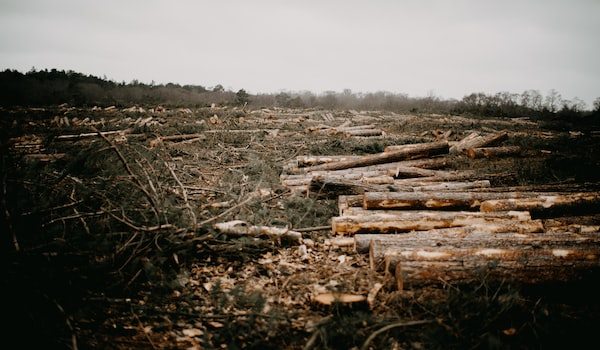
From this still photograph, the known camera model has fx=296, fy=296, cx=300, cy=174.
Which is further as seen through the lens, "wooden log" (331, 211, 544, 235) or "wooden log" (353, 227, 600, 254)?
"wooden log" (331, 211, 544, 235)

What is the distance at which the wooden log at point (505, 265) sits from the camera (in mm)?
2373

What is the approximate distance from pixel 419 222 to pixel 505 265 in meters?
1.16

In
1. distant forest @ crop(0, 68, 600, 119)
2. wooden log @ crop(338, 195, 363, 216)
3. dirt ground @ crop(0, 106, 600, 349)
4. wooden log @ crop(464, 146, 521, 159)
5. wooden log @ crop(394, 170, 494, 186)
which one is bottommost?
dirt ground @ crop(0, 106, 600, 349)

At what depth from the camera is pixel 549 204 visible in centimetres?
388

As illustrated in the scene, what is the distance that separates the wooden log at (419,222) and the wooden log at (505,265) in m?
0.88

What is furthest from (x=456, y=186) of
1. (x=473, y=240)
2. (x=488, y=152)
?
(x=488, y=152)

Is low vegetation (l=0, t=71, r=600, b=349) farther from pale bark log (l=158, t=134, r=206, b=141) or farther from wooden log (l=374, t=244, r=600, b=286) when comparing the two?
pale bark log (l=158, t=134, r=206, b=141)

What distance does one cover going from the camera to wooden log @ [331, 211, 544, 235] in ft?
11.5

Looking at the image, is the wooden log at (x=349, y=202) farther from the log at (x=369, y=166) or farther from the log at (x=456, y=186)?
the log at (x=369, y=166)

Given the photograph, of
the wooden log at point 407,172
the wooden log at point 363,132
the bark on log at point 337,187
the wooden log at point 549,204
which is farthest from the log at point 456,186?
the wooden log at point 363,132

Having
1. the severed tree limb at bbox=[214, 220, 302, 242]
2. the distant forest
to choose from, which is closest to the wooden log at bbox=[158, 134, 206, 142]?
the severed tree limb at bbox=[214, 220, 302, 242]

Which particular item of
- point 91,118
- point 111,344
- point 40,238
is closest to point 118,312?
point 111,344

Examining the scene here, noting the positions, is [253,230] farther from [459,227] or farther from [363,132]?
[363,132]

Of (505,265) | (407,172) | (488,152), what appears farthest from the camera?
(488,152)
